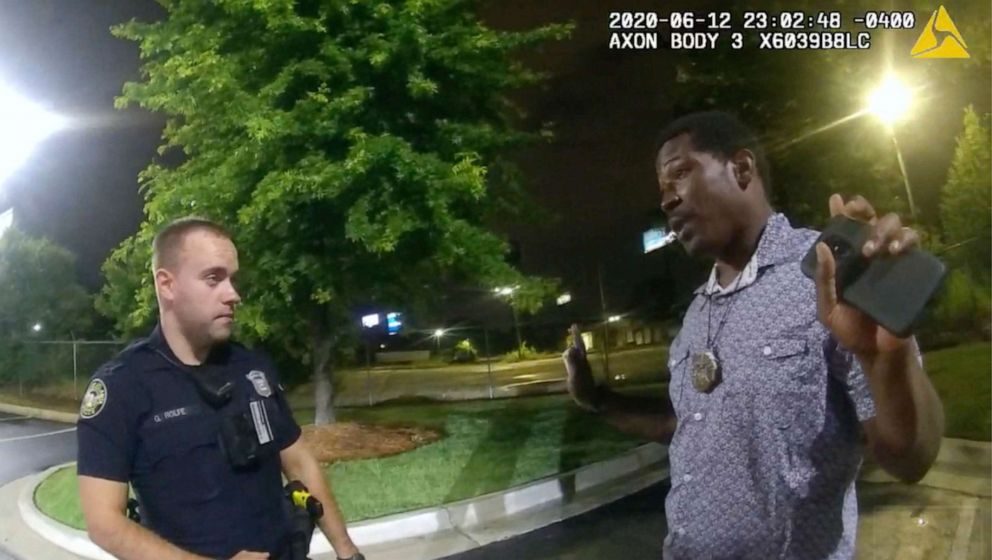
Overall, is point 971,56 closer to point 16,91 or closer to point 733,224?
point 733,224

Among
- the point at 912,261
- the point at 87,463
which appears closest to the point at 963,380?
the point at 912,261

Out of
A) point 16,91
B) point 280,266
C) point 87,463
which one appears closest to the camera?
point 87,463

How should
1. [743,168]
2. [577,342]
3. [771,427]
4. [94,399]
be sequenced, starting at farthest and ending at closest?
[577,342] → [94,399] → [743,168] → [771,427]

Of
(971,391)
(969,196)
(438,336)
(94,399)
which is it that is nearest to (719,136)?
(94,399)

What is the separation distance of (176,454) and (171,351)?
23cm

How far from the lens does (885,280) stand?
0.91m

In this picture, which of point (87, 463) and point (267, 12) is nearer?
point (87, 463)

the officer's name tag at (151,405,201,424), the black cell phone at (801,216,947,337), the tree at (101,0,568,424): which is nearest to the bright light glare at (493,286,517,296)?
the tree at (101,0,568,424)

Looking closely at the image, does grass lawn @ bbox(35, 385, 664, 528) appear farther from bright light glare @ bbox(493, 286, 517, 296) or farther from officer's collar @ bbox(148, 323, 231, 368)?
officer's collar @ bbox(148, 323, 231, 368)

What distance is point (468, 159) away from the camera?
14.2 ft

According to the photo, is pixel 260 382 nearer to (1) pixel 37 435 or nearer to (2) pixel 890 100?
(1) pixel 37 435

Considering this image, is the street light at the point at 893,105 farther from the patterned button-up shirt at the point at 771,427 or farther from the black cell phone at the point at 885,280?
the black cell phone at the point at 885,280

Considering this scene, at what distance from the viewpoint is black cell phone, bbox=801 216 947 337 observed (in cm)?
91

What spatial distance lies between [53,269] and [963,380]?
4408 mm
